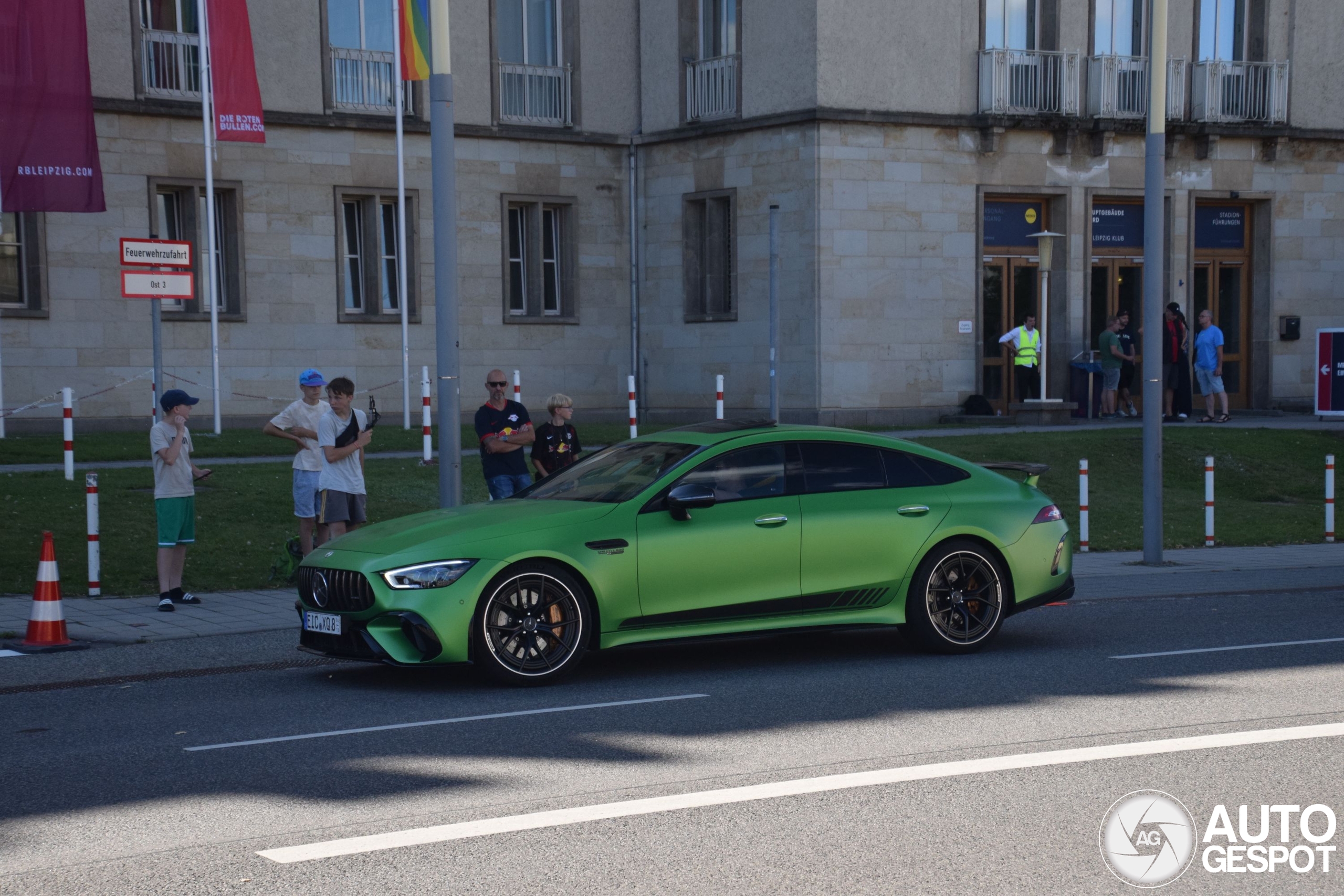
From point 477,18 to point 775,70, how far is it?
18.9 ft

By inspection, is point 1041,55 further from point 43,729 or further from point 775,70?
point 43,729

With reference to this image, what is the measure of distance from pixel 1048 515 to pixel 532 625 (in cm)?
371

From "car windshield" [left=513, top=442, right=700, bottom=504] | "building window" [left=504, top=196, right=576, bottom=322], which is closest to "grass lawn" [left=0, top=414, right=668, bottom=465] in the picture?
"building window" [left=504, top=196, right=576, bottom=322]

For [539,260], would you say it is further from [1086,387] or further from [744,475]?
[744,475]

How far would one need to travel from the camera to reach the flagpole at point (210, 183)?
2502 cm

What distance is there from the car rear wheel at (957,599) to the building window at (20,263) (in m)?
20.2

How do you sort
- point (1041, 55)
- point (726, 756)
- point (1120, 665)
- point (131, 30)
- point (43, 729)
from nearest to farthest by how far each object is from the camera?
point (726, 756) → point (43, 729) → point (1120, 665) → point (131, 30) → point (1041, 55)

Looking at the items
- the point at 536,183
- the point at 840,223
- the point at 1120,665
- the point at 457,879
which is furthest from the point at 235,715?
the point at 536,183

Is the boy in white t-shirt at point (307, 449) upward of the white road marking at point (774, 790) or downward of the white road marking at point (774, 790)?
upward

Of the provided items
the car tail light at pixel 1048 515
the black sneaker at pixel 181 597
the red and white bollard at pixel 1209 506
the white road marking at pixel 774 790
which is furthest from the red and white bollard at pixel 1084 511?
the white road marking at pixel 774 790

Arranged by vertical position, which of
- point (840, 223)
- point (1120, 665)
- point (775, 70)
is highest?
point (775, 70)

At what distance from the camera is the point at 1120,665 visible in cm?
948

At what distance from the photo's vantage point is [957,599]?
10.1 metres

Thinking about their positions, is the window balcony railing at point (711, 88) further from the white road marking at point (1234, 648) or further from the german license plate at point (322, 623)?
the german license plate at point (322, 623)
